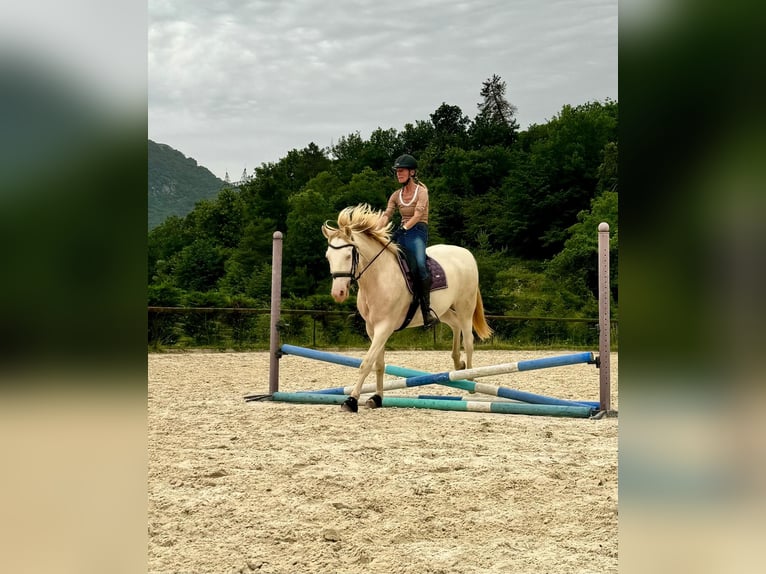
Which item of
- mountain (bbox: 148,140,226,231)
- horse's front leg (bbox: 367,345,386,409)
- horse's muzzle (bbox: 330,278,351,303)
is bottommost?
horse's front leg (bbox: 367,345,386,409)

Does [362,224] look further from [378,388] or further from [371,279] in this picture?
[378,388]

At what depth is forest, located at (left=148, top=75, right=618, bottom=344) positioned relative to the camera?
3428 cm

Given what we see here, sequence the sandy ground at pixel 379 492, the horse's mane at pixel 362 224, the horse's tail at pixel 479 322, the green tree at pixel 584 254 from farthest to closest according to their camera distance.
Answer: the green tree at pixel 584 254 < the horse's tail at pixel 479 322 < the horse's mane at pixel 362 224 < the sandy ground at pixel 379 492

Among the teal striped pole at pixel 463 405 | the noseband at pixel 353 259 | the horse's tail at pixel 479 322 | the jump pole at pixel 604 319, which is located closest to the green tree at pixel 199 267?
the horse's tail at pixel 479 322

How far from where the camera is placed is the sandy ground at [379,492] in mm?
2918

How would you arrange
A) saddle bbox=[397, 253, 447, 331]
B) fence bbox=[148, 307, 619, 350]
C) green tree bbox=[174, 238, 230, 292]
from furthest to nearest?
green tree bbox=[174, 238, 230, 292] < fence bbox=[148, 307, 619, 350] < saddle bbox=[397, 253, 447, 331]

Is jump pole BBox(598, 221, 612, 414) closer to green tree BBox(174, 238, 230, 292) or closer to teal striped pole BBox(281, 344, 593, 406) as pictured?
teal striped pole BBox(281, 344, 593, 406)

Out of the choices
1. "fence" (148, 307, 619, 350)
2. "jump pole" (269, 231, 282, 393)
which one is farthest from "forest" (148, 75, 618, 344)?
"jump pole" (269, 231, 282, 393)

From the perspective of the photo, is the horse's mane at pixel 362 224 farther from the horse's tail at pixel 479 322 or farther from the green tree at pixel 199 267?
the green tree at pixel 199 267

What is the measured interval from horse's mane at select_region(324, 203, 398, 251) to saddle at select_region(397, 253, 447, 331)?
0.77 feet

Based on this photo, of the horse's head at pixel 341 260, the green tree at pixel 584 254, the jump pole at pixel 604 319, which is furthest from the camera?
the green tree at pixel 584 254

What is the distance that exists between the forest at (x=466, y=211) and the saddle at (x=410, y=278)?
20.2m
